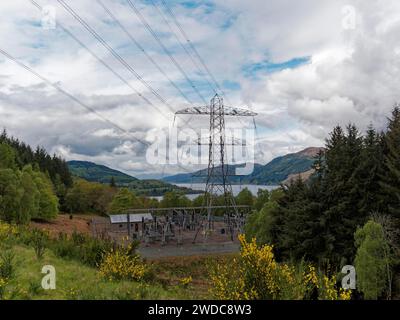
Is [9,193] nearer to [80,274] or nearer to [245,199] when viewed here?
[80,274]

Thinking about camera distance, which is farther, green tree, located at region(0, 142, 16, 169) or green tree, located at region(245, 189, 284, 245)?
green tree, located at region(0, 142, 16, 169)

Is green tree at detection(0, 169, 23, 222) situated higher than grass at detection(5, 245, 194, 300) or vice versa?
green tree at detection(0, 169, 23, 222)

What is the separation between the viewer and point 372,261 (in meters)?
23.3

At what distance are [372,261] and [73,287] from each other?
61.3 feet

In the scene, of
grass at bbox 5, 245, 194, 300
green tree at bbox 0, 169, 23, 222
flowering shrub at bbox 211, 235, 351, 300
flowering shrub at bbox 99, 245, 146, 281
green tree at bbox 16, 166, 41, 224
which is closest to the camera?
flowering shrub at bbox 211, 235, 351, 300

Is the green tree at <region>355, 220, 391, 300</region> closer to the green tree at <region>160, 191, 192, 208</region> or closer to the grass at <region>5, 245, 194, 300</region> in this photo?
the grass at <region>5, 245, 194, 300</region>

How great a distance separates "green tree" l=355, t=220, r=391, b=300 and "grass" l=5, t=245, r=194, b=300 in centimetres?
1434

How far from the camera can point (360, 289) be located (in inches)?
933

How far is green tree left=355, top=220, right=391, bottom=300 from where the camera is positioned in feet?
75.6

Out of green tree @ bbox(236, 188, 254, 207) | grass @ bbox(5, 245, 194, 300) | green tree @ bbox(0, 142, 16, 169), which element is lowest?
grass @ bbox(5, 245, 194, 300)

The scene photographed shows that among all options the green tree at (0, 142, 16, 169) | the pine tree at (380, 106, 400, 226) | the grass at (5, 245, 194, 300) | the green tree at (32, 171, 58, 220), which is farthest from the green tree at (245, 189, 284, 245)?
the green tree at (0, 142, 16, 169)

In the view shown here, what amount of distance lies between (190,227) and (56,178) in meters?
53.5
